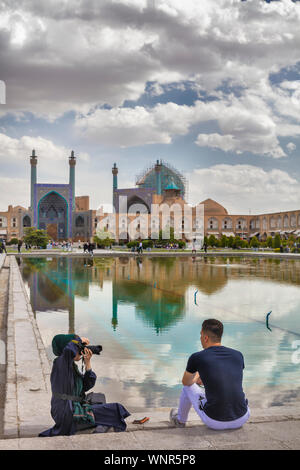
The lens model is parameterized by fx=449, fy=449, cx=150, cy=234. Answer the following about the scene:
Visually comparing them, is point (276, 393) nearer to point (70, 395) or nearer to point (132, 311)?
point (70, 395)

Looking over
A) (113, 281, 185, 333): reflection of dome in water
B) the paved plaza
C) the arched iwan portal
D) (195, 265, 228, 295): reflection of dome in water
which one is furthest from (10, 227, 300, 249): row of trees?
the paved plaza

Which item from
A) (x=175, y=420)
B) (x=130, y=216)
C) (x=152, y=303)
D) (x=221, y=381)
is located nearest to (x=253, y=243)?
(x=130, y=216)

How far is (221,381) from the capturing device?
239 centimetres

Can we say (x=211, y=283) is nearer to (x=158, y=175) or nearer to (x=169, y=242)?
(x=169, y=242)

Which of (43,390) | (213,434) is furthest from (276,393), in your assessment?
(43,390)

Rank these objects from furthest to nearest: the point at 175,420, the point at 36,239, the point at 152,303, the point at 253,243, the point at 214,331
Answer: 1. the point at 253,243
2. the point at 36,239
3. the point at 152,303
4. the point at 175,420
5. the point at 214,331

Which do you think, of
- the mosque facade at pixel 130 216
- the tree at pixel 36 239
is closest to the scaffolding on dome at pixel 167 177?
the mosque facade at pixel 130 216

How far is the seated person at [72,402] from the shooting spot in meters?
2.48

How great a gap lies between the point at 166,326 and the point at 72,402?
3.79m

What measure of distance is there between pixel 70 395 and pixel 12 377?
4.26 ft

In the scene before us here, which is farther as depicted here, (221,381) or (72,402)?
(72,402)

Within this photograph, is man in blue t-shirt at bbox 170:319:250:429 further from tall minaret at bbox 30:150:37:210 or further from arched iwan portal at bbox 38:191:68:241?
arched iwan portal at bbox 38:191:68:241

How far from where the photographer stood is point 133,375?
4.13 metres

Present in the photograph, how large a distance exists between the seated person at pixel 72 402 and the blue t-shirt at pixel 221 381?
0.54 metres
